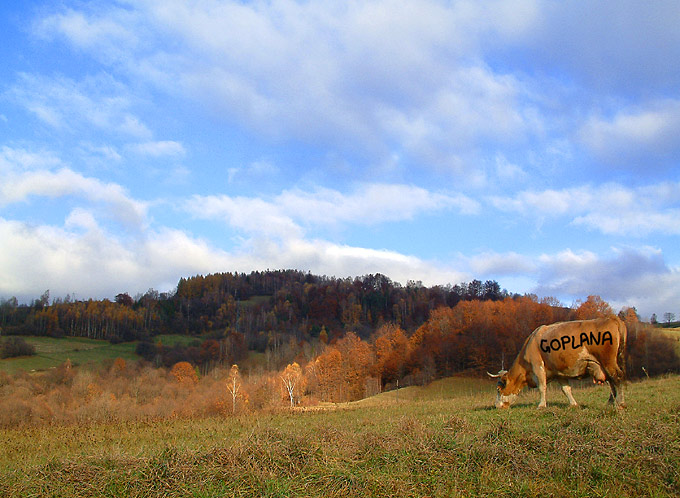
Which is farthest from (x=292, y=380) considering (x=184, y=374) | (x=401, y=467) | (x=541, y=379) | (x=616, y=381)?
(x=401, y=467)

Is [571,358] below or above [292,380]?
above

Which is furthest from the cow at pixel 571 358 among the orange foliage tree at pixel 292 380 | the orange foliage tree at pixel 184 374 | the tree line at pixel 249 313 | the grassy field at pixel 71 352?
the tree line at pixel 249 313

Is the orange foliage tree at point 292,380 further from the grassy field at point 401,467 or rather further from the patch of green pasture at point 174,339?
the patch of green pasture at point 174,339

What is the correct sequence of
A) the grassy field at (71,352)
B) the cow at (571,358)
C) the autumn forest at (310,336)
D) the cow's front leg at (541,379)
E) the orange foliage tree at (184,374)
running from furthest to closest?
the grassy field at (71,352) → the orange foliage tree at (184,374) → the autumn forest at (310,336) → the cow's front leg at (541,379) → the cow at (571,358)

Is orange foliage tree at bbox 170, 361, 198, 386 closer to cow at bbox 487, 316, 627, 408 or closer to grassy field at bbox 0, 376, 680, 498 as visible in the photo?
cow at bbox 487, 316, 627, 408

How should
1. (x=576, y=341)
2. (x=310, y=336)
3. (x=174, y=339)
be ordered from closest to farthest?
(x=576, y=341) < (x=174, y=339) < (x=310, y=336)

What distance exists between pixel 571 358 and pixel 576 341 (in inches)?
22.8

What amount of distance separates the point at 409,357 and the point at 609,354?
7732cm

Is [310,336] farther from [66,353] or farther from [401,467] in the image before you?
[401,467]

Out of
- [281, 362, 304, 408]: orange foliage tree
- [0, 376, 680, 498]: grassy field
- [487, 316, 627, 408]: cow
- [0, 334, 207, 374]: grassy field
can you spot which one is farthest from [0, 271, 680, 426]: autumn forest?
[0, 376, 680, 498]: grassy field

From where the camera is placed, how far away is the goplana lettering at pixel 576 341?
14.3 meters

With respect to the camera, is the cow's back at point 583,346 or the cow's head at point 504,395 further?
the cow's head at point 504,395

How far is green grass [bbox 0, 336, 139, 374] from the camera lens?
91.5 meters

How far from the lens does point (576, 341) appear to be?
14805 millimetres
